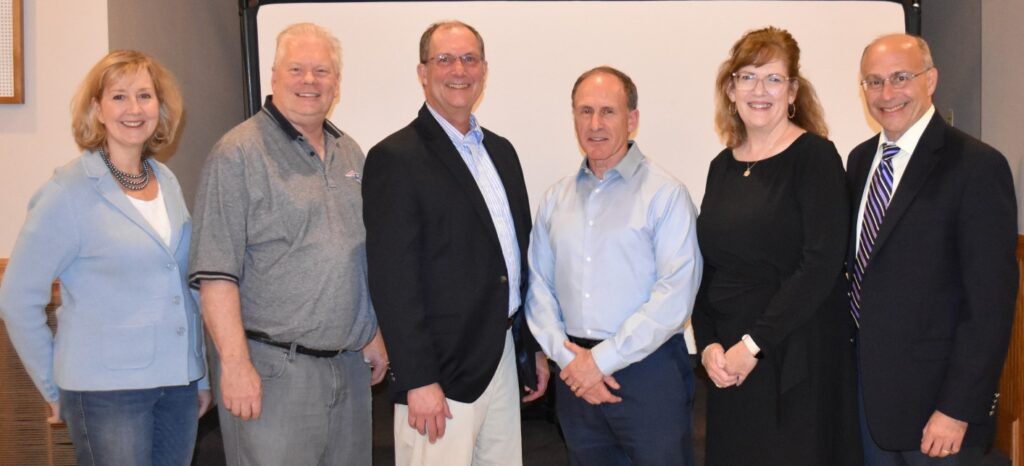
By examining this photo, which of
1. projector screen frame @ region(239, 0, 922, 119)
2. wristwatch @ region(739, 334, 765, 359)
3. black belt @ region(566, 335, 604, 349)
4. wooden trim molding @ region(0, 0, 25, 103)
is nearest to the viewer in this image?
wristwatch @ region(739, 334, 765, 359)

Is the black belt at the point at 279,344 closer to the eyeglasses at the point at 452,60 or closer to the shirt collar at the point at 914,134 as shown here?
the eyeglasses at the point at 452,60

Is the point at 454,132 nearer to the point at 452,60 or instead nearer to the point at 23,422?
the point at 452,60

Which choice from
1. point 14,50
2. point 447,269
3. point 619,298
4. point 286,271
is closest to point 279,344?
point 286,271

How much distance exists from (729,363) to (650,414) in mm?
286

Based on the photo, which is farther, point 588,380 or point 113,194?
point 588,380

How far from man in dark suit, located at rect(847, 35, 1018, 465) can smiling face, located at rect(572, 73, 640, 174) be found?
73cm

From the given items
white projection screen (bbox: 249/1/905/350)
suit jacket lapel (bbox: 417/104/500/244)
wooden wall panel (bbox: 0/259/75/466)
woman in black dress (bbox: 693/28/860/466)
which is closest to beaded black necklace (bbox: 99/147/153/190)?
suit jacket lapel (bbox: 417/104/500/244)

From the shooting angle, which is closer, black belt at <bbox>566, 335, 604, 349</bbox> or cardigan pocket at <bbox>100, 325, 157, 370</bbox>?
cardigan pocket at <bbox>100, 325, 157, 370</bbox>

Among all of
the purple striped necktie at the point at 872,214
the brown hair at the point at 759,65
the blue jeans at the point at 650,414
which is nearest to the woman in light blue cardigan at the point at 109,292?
the blue jeans at the point at 650,414

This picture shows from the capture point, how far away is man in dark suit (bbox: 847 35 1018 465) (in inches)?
80.4

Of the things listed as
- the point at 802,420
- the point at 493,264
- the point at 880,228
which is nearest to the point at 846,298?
the point at 880,228

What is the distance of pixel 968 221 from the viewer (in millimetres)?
2039

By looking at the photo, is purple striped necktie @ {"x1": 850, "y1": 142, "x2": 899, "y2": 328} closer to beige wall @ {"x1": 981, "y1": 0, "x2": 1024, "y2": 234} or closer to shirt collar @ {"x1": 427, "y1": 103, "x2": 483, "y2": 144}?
shirt collar @ {"x1": 427, "y1": 103, "x2": 483, "y2": 144}

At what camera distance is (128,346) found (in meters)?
2.13
